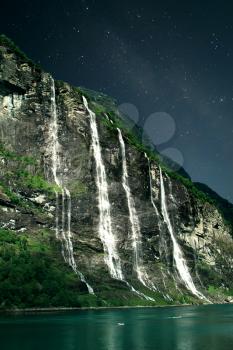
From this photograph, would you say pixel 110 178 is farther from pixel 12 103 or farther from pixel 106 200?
pixel 12 103

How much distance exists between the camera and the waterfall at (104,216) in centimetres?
10238

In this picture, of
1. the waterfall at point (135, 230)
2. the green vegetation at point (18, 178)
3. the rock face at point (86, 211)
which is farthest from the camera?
the waterfall at point (135, 230)

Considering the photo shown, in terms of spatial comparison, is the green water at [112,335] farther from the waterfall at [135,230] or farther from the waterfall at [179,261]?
the waterfall at [179,261]

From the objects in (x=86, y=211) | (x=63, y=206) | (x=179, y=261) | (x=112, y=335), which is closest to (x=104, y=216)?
(x=86, y=211)

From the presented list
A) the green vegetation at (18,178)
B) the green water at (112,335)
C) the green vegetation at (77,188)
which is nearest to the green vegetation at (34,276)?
the green vegetation at (18,178)

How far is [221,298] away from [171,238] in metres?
19.1

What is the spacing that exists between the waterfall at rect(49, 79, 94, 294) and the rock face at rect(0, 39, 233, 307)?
9.0 inches

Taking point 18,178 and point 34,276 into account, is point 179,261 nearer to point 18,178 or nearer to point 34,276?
point 18,178

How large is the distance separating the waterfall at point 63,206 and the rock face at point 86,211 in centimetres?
23

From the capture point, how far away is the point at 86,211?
10750 centimetres

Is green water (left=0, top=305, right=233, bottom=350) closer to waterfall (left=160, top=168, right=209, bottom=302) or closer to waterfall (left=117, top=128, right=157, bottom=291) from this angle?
waterfall (left=117, top=128, right=157, bottom=291)

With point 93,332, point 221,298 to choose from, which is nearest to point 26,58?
point 221,298

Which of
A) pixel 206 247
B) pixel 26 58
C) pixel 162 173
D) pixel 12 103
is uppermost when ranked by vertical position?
pixel 26 58

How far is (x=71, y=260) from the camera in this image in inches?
3839
